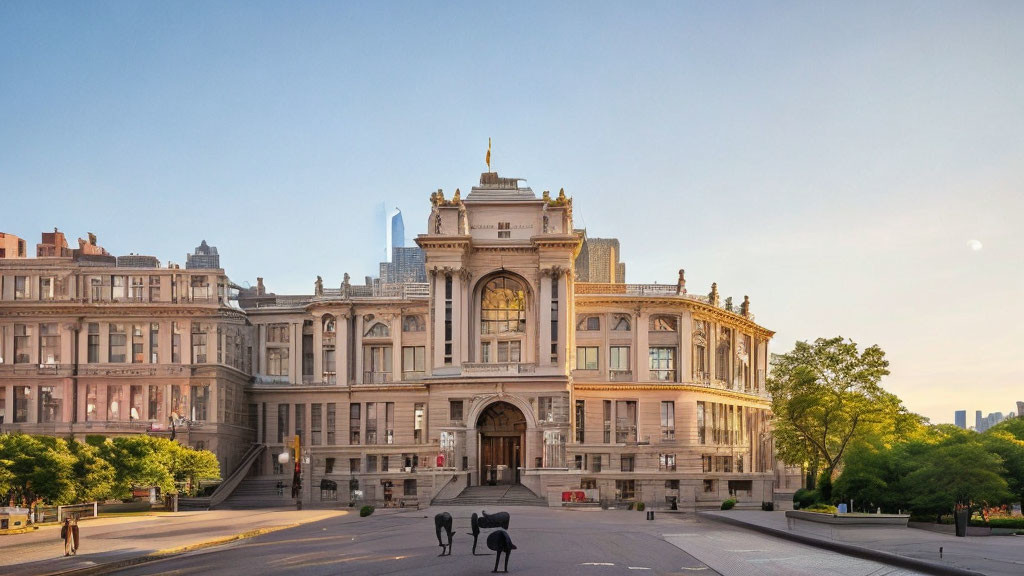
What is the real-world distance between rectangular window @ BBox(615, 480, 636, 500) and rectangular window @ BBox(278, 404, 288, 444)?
105 feet

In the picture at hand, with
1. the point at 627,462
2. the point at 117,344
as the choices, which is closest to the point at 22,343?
the point at 117,344

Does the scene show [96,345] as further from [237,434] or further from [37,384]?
[237,434]

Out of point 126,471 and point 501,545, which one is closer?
point 501,545

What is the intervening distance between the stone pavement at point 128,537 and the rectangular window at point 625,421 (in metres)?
33.1

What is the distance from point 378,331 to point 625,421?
2534 cm

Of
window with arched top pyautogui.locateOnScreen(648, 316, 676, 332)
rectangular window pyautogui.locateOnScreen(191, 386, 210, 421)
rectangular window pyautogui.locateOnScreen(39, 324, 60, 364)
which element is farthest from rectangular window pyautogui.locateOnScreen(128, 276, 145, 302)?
window with arched top pyautogui.locateOnScreen(648, 316, 676, 332)

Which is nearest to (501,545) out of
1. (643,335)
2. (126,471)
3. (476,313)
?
(126,471)

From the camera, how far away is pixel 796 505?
3083 inches

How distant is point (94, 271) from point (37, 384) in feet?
35.6

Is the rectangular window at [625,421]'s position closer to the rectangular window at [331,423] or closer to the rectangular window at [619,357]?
the rectangular window at [619,357]

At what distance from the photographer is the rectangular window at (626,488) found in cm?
9956

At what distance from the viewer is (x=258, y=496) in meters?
96.3

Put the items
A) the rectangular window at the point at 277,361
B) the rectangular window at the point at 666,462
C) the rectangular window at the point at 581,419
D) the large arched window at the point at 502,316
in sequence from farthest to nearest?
the rectangular window at the point at 277,361 → the rectangular window at the point at 581,419 → the rectangular window at the point at 666,462 → the large arched window at the point at 502,316

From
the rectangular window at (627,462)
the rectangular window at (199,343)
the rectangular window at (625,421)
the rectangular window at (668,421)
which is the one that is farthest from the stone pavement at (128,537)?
the rectangular window at (668,421)
